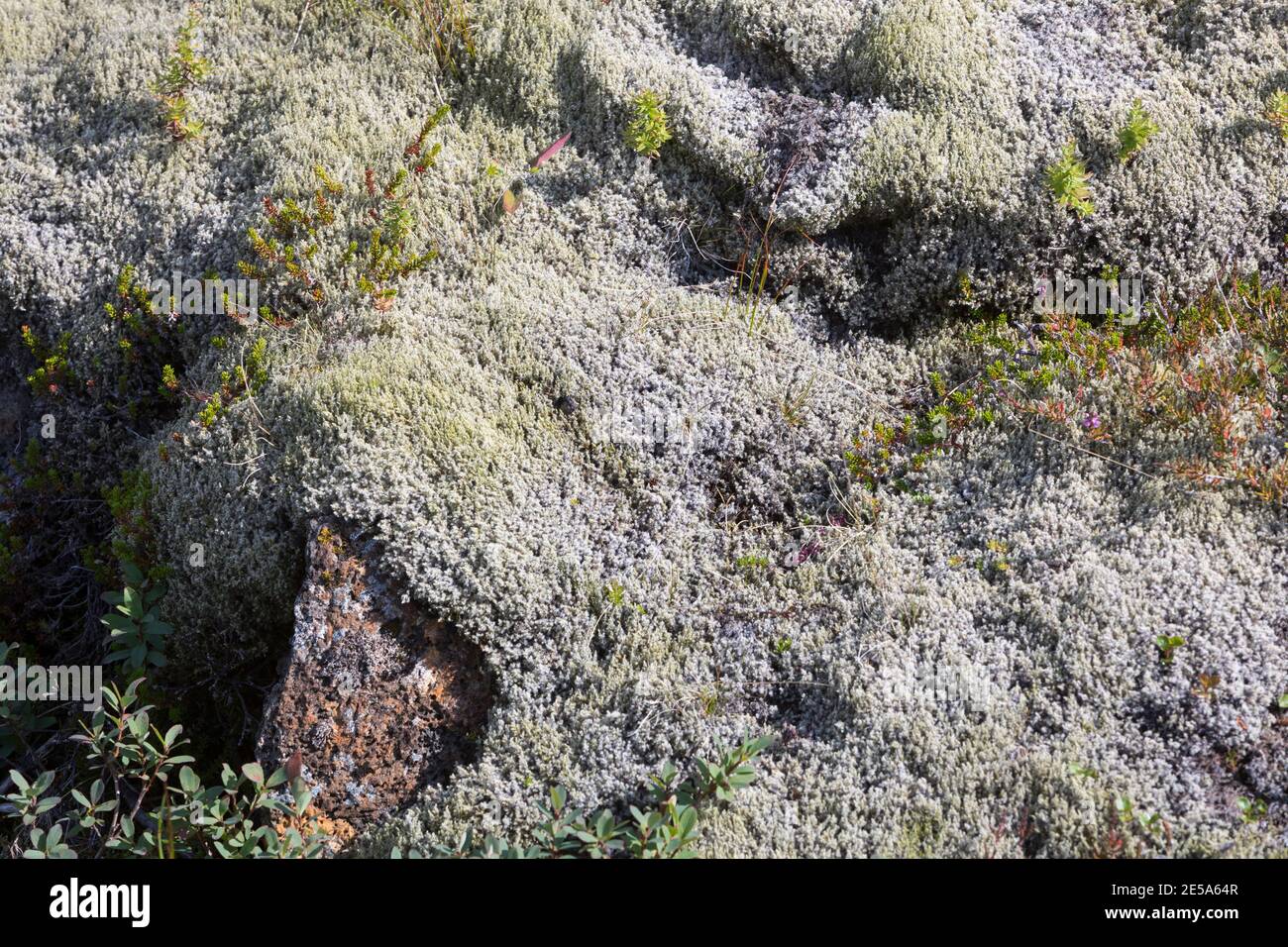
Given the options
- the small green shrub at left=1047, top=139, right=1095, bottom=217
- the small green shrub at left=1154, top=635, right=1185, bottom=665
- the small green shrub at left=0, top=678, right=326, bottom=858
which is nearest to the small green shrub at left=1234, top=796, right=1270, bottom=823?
the small green shrub at left=1154, top=635, right=1185, bottom=665

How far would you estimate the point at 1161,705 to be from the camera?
4.54m

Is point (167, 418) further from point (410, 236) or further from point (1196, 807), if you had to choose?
point (1196, 807)

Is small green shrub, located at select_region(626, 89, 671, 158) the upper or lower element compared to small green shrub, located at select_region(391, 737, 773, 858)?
upper

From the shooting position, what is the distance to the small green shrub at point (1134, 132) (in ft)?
19.4

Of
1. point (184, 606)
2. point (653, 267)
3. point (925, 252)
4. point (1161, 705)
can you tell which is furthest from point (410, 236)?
point (1161, 705)

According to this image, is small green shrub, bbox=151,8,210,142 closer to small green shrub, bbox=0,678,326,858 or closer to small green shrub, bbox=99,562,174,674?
small green shrub, bbox=99,562,174,674

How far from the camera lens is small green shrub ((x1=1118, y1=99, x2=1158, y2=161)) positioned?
5902mm

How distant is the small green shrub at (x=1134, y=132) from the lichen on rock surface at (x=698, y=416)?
0.10 meters

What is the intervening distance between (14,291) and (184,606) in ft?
8.52

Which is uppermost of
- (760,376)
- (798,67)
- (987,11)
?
(987,11)

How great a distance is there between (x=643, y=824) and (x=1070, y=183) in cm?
437

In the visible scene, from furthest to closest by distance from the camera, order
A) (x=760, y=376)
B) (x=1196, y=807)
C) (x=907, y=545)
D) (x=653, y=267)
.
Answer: (x=653, y=267)
(x=760, y=376)
(x=907, y=545)
(x=1196, y=807)

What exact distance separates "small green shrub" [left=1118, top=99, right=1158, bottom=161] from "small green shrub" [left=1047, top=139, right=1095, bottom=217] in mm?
266

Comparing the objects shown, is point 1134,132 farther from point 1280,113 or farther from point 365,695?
point 365,695
